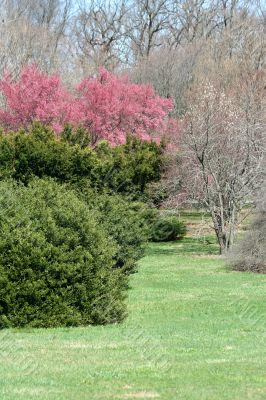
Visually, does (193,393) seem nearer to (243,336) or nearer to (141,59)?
(243,336)

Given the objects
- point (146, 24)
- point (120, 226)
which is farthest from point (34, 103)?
point (146, 24)

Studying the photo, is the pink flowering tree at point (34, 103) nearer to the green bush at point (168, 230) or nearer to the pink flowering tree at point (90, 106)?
the pink flowering tree at point (90, 106)

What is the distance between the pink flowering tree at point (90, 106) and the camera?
38.2m

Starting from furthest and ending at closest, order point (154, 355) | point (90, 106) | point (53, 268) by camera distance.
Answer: point (90, 106) → point (53, 268) → point (154, 355)

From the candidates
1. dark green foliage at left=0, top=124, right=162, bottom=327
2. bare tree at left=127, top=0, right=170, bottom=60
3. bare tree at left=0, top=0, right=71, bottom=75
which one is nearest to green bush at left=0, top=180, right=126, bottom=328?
dark green foliage at left=0, top=124, right=162, bottom=327

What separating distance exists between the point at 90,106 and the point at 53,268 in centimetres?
2949

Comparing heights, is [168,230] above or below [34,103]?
below

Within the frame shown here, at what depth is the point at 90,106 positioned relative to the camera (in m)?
41.0

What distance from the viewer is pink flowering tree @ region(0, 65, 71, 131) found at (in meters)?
38.0

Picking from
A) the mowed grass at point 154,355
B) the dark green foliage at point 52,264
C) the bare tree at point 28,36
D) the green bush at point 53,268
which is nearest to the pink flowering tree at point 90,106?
the bare tree at point 28,36

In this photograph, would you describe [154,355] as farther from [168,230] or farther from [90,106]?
[90,106]

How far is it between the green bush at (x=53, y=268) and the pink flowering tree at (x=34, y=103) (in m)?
25.1

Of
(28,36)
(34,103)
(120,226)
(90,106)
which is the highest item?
(28,36)

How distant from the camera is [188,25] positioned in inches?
2399
